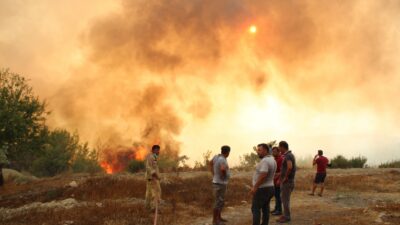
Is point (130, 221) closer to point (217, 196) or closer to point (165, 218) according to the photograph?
point (165, 218)

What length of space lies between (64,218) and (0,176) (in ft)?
59.1

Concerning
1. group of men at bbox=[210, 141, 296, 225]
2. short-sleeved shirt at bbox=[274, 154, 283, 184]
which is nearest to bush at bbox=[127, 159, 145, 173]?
group of men at bbox=[210, 141, 296, 225]

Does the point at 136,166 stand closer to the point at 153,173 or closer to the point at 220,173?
the point at 153,173

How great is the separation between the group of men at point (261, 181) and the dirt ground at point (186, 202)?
0.85 metres

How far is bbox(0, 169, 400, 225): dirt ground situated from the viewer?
44.4 ft

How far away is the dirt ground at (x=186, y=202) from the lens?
13.5 metres

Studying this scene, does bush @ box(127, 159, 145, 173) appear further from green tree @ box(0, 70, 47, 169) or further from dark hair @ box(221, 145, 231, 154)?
dark hair @ box(221, 145, 231, 154)

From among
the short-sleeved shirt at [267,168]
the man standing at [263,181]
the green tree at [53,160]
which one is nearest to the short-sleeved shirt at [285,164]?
the man standing at [263,181]

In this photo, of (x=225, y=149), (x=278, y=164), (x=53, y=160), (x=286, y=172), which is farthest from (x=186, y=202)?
(x=53, y=160)

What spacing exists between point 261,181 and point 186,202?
8494 mm

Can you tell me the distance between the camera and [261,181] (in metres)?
9.41

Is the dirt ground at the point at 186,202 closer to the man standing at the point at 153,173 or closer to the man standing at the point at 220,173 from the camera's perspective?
the man standing at the point at 153,173

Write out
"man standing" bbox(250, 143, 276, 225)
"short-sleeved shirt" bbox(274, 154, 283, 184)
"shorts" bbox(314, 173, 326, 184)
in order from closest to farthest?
"man standing" bbox(250, 143, 276, 225), "short-sleeved shirt" bbox(274, 154, 283, 184), "shorts" bbox(314, 173, 326, 184)

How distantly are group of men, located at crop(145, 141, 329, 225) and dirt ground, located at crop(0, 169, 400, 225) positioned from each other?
33.4 inches
